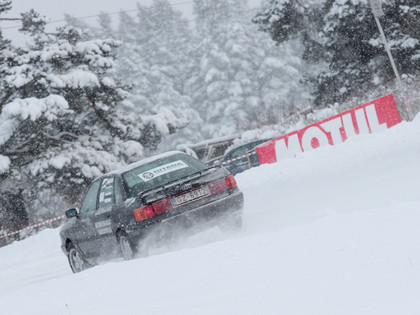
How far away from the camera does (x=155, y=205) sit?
6.75 m

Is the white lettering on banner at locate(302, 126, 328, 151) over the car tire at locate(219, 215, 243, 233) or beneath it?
over

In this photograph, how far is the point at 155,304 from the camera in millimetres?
3598

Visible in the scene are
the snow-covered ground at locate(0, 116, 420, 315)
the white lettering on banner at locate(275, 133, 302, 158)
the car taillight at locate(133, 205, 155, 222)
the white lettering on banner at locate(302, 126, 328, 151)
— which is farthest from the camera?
the white lettering on banner at locate(275, 133, 302, 158)

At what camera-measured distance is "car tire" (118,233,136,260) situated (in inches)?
268

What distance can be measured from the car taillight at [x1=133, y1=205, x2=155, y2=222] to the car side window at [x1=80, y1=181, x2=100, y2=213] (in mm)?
1450

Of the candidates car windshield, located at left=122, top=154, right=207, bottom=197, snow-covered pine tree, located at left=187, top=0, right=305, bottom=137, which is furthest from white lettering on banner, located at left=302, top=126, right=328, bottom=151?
snow-covered pine tree, located at left=187, top=0, right=305, bottom=137

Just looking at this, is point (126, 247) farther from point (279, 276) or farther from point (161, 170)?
point (279, 276)

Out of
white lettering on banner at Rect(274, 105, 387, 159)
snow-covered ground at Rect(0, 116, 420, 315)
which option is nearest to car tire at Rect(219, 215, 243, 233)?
snow-covered ground at Rect(0, 116, 420, 315)

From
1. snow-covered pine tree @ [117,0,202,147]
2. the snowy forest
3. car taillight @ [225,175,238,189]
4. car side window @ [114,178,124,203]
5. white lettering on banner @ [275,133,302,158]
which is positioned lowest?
white lettering on banner @ [275,133,302,158]

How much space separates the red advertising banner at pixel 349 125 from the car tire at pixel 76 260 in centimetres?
906

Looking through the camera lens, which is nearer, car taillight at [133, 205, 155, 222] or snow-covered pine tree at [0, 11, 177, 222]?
car taillight at [133, 205, 155, 222]

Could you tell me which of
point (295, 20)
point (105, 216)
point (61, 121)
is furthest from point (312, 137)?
point (295, 20)

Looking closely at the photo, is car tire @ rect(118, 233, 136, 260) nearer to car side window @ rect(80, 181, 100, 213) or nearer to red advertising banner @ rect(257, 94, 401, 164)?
car side window @ rect(80, 181, 100, 213)

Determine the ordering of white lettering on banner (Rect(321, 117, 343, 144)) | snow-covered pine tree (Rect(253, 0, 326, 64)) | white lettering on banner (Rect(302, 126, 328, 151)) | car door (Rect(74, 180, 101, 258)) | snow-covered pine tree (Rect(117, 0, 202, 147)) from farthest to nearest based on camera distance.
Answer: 1. snow-covered pine tree (Rect(117, 0, 202, 147))
2. snow-covered pine tree (Rect(253, 0, 326, 64))
3. white lettering on banner (Rect(302, 126, 328, 151))
4. white lettering on banner (Rect(321, 117, 343, 144))
5. car door (Rect(74, 180, 101, 258))
